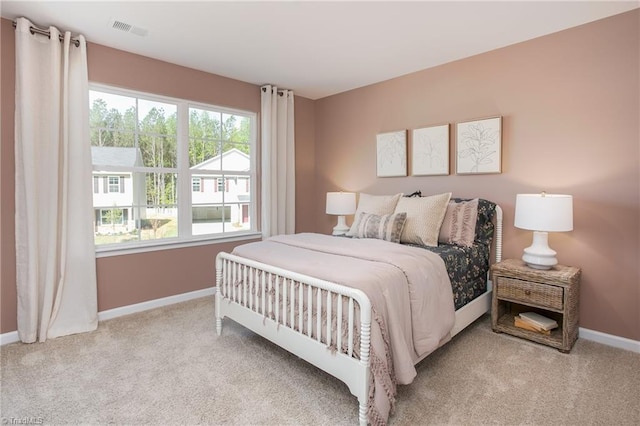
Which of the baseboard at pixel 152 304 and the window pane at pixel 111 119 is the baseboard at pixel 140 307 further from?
the window pane at pixel 111 119

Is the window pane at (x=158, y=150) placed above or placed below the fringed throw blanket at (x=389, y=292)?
above

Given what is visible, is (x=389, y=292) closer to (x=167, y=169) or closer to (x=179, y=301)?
(x=179, y=301)

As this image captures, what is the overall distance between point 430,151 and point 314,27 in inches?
65.9

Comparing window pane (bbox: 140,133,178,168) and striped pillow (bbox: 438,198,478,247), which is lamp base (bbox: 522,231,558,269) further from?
window pane (bbox: 140,133,178,168)

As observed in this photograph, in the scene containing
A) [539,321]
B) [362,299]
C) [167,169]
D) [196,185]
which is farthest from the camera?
[196,185]

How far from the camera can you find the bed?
168 centimetres

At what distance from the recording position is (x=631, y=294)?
245cm

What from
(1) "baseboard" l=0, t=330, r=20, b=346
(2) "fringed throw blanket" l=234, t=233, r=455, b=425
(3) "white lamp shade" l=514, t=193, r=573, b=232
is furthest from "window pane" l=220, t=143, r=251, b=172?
(3) "white lamp shade" l=514, t=193, r=573, b=232

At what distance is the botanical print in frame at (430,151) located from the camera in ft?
11.1

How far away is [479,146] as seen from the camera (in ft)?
10.2

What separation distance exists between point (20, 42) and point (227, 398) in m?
2.92

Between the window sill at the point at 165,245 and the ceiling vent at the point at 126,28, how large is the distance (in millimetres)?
1852

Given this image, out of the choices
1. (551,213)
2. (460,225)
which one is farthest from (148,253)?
(551,213)

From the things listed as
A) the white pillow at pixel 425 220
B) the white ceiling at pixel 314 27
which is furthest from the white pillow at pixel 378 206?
the white ceiling at pixel 314 27
